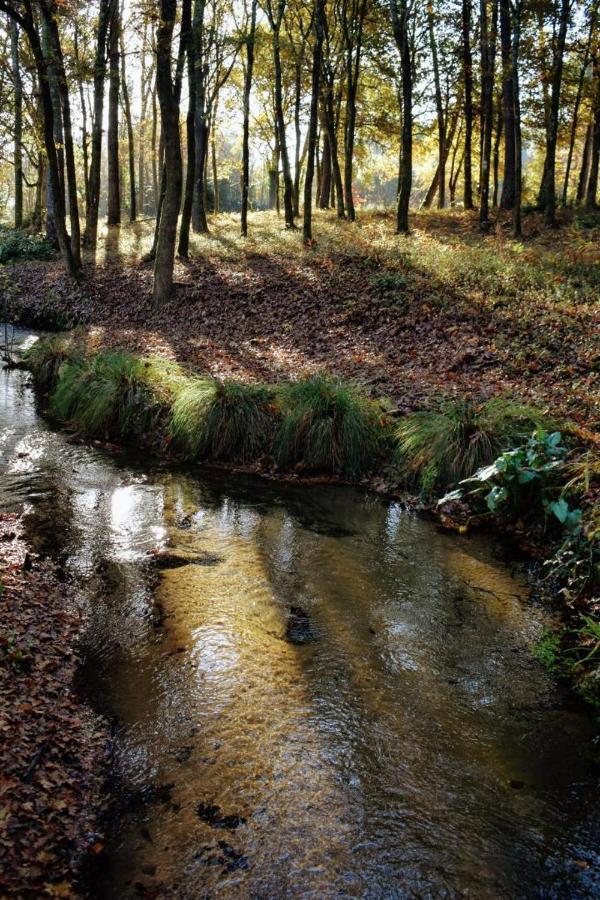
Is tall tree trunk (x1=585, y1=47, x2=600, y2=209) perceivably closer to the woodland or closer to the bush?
the woodland

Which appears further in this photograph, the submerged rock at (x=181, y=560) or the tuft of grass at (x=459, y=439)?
the tuft of grass at (x=459, y=439)

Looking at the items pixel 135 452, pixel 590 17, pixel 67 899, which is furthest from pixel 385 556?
pixel 590 17

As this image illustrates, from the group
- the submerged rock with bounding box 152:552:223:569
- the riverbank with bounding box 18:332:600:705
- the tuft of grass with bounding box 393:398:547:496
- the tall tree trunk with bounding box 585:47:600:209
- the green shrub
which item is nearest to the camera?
the riverbank with bounding box 18:332:600:705

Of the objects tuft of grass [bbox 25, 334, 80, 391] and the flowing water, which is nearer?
the flowing water

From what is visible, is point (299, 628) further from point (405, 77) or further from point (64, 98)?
point (405, 77)

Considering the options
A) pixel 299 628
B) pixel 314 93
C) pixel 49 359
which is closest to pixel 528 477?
pixel 299 628

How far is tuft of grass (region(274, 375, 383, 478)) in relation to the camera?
7617mm

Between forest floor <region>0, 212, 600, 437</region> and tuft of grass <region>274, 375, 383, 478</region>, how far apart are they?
74cm

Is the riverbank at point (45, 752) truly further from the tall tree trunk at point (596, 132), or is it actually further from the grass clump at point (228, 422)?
the tall tree trunk at point (596, 132)

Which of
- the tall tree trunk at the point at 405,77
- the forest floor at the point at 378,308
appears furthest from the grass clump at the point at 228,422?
the tall tree trunk at the point at 405,77

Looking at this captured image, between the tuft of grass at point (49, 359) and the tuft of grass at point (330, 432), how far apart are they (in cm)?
508

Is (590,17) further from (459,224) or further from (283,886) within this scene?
(283,886)

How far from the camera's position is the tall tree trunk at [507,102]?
1596 cm

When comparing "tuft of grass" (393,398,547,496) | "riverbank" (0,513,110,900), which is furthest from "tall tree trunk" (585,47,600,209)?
"riverbank" (0,513,110,900)
